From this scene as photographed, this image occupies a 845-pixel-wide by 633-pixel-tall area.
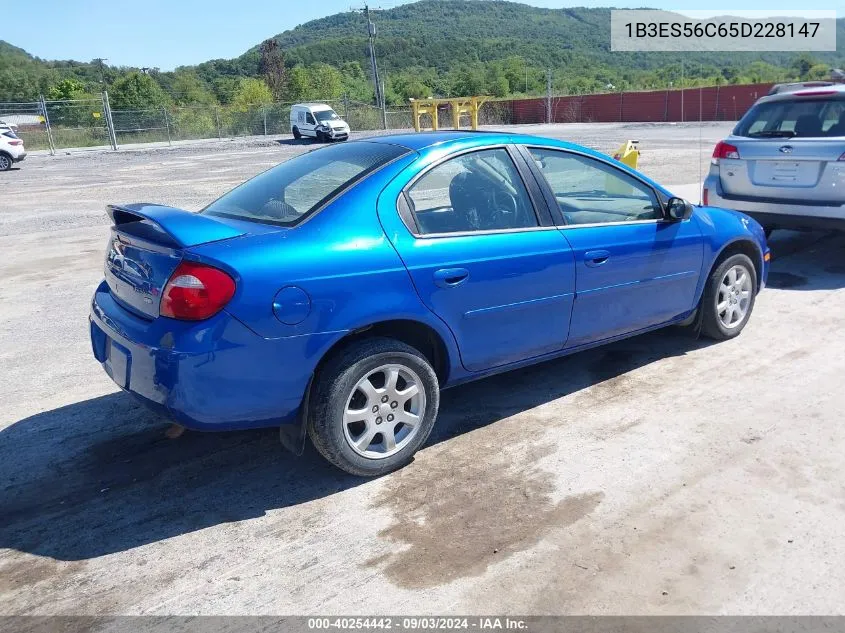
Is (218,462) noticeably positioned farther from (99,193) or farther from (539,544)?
(99,193)

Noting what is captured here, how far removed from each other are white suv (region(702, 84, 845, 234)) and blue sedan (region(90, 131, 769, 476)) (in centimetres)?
282

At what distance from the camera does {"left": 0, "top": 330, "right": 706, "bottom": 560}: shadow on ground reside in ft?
10.5

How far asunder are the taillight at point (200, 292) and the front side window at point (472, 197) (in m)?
1.05

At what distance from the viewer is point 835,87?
272 inches

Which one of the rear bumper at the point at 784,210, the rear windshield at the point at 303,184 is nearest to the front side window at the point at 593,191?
the rear windshield at the point at 303,184

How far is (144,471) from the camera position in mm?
3682

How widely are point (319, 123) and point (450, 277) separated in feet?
117

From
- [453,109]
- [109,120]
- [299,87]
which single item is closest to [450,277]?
[453,109]

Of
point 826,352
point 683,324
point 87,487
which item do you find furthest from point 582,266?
point 87,487

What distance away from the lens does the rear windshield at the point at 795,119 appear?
21.9 ft

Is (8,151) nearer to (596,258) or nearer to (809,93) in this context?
(809,93)

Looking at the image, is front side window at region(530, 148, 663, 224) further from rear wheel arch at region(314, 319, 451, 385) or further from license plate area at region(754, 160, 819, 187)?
license plate area at region(754, 160, 819, 187)

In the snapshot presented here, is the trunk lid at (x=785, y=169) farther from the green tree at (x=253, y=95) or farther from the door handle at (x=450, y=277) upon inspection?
the green tree at (x=253, y=95)

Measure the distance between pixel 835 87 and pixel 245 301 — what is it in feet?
21.3
